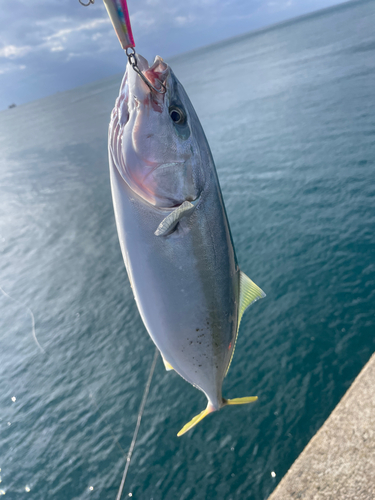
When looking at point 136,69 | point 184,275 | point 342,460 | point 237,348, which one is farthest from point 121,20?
point 237,348

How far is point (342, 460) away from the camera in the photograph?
11.3ft

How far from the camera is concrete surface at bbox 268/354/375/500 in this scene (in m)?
3.22

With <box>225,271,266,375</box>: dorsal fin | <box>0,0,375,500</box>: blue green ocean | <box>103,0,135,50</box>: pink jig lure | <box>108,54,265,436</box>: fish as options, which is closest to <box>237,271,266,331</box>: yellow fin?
<box>225,271,266,375</box>: dorsal fin

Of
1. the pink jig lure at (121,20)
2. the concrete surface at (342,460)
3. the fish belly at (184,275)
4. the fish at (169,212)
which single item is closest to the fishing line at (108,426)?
the concrete surface at (342,460)

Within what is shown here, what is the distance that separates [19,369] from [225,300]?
7.35 m

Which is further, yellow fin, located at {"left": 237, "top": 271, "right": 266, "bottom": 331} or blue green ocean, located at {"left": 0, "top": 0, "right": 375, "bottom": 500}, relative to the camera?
blue green ocean, located at {"left": 0, "top": 0, "right": 375, "bottom": 500}

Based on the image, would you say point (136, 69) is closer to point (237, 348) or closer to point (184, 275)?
point (184, 275)

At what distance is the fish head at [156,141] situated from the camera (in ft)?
6.11

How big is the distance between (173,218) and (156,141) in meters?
0.44

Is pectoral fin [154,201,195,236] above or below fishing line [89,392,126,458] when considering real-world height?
above

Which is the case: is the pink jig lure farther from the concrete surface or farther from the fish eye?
the concrete surface

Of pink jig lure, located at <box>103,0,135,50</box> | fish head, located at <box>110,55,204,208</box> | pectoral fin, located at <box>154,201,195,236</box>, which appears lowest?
pectoral fin, located at <box>154,201,195,236</box>

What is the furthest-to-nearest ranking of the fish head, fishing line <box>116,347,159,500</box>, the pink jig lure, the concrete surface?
fishing line <box>116,347,159,500</box> → the concrete surface → the fish head → the pink jig lure

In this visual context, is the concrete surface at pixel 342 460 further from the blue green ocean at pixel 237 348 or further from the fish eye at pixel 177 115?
the fish eye at pixel 177 115
